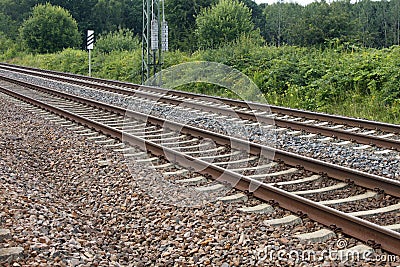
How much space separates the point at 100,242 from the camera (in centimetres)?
518

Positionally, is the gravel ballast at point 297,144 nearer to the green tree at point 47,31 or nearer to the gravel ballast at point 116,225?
the gravel ballast at point 116,225

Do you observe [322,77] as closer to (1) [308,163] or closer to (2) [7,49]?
(1) [308,163]

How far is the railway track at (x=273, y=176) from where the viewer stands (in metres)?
5.00

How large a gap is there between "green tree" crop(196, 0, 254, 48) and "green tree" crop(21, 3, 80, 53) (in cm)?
1694

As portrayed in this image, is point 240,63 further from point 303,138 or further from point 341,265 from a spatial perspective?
point 341,265

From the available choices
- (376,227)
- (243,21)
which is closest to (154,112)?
(376,227)

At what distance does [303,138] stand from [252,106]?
4.14m

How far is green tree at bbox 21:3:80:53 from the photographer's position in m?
45.0

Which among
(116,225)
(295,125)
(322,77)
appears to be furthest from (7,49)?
(116,225)

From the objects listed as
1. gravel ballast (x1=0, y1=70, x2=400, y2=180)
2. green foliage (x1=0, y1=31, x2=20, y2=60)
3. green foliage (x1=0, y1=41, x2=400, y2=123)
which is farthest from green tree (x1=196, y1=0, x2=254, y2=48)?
green foliage (x1=0, y1=31, x2=20, y2=60)

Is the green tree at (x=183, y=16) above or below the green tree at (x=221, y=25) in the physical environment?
above

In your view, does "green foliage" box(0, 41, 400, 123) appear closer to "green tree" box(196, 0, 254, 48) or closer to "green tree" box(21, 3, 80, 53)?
"green tree" box(196, 0, 254, 48)

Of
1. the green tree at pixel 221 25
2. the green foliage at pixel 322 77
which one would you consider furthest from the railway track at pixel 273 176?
the green tree at pixel 221 25

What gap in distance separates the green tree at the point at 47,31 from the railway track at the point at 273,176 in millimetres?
36867
